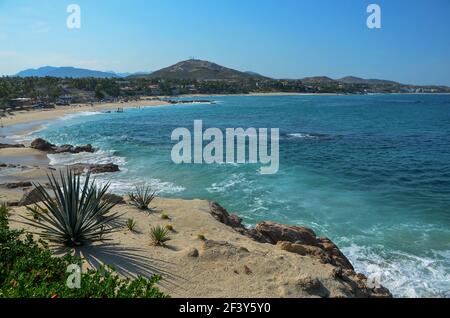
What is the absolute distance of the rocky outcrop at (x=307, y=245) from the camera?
8695mm

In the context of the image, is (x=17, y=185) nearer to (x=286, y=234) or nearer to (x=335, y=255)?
(x=286, y=234)

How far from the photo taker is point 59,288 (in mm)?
5000

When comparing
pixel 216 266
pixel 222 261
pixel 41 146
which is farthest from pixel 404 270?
pixel 41 146

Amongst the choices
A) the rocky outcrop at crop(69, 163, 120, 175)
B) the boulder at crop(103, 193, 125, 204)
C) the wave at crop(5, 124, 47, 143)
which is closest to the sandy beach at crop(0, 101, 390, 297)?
the boulder at crop(103, 193, 125, 204)

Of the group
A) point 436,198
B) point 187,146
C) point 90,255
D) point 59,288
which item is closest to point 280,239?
point 90,255

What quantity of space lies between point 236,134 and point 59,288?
3757 cm

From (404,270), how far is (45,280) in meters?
9.25

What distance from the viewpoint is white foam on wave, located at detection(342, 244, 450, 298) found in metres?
9.95

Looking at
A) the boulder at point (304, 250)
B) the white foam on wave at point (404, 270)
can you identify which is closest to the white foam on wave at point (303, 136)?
the white foam on wave at point (404, 270)

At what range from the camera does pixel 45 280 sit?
18.9 feet

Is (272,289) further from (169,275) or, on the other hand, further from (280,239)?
(280,239)
